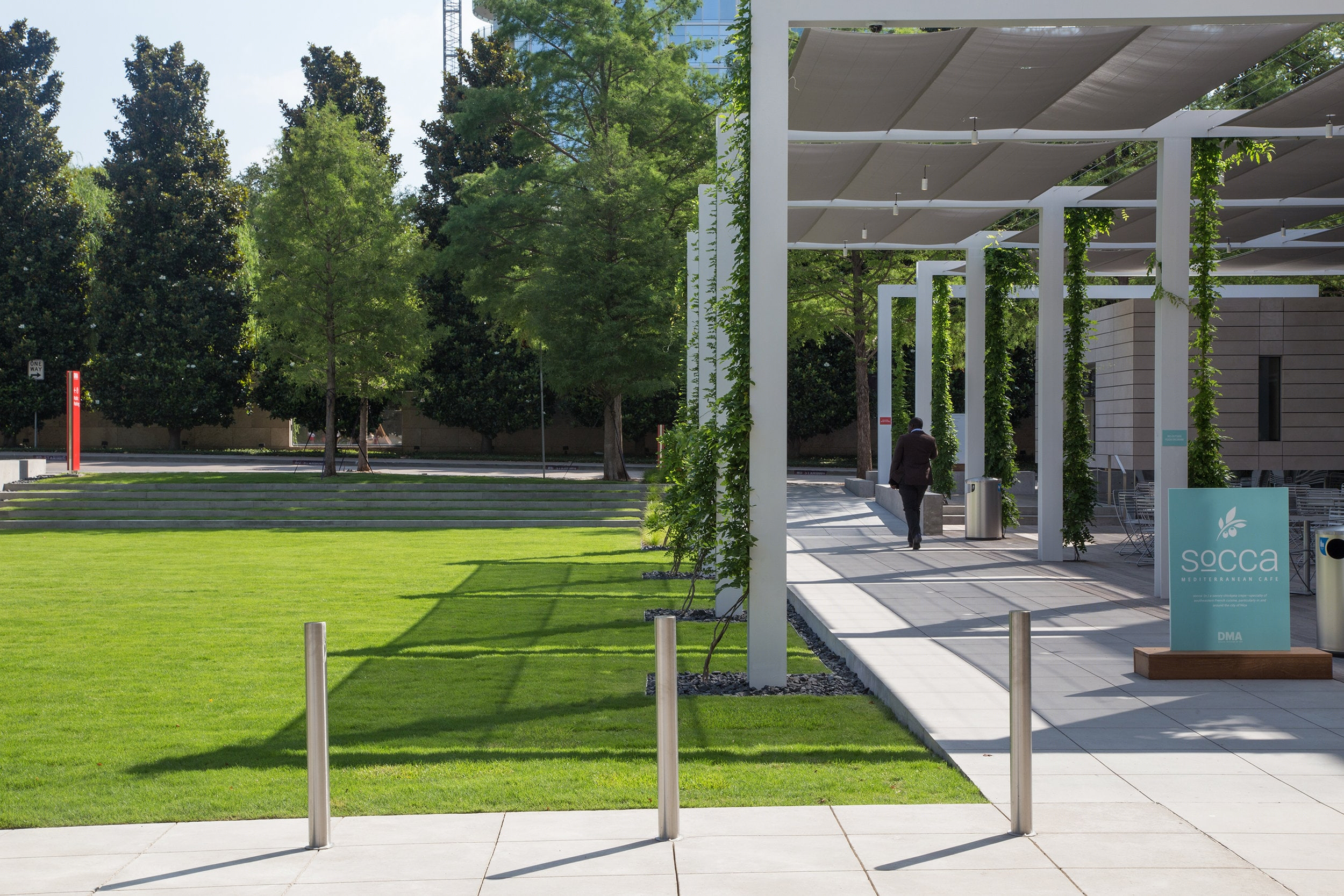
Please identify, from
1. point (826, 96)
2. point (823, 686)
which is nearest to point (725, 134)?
point (826, 96)

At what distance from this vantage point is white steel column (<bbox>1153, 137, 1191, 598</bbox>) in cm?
1222

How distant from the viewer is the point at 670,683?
4.88 meters

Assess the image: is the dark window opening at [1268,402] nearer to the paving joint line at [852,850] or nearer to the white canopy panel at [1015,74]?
the white canopy panel at [1015,74]

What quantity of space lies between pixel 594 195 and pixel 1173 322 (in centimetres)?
2112

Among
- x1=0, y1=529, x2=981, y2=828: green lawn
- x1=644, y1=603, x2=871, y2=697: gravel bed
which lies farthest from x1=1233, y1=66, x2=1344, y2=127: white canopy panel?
x1=0, y1=529, x2=981, y2=828: green lawn

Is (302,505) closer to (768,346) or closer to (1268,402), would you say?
(1268,402)

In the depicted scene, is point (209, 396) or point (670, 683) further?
point (209, 396)

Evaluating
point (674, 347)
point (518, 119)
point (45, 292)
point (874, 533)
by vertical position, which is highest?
point (518, 119)

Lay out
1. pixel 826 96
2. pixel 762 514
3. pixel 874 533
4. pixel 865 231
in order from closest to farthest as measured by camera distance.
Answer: pixel 762 514 → pixel 826 96 → pixel 865 231 → pixel 874 533

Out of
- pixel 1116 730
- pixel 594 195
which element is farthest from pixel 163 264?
pixel 1116 730

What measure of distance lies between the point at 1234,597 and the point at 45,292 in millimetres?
52132

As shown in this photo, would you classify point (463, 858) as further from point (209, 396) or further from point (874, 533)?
point (209, 396)

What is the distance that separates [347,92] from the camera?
49719 mm

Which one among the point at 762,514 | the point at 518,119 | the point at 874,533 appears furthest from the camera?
the point at 518,119
